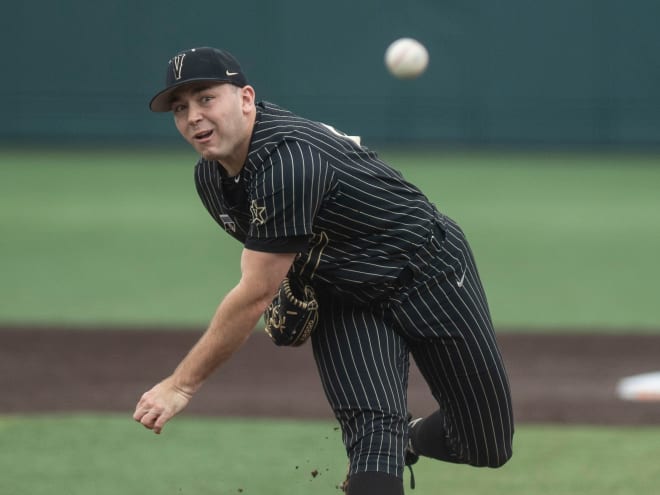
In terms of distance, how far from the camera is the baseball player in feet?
12.8

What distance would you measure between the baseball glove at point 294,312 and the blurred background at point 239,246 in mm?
1229

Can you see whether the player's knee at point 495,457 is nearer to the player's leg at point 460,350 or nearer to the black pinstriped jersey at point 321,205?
the player's leg at point 460,350

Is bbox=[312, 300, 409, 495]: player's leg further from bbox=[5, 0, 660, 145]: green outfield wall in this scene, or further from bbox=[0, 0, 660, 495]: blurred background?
bbox=[5, 0, 660, 145]: green outfield wall

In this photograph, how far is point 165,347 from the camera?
27.7 ft

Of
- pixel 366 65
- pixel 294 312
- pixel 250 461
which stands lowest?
pixel 366 65

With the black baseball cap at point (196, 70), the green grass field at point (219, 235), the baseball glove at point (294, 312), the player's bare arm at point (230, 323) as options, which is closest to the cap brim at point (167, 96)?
the black baseball cap at point (196, 70)

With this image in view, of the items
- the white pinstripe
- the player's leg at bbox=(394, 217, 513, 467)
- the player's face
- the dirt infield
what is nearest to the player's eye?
the player's face

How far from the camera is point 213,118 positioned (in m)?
3.93

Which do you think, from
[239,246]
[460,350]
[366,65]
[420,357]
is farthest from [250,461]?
[366,65]

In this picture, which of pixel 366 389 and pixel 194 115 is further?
pixel 366 389

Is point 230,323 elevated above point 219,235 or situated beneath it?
elevated above

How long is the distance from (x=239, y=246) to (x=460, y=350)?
29.0 ft

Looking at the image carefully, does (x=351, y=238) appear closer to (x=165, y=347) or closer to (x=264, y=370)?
(x=264, y=370)

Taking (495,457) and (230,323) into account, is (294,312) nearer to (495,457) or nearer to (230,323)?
(230,323)
